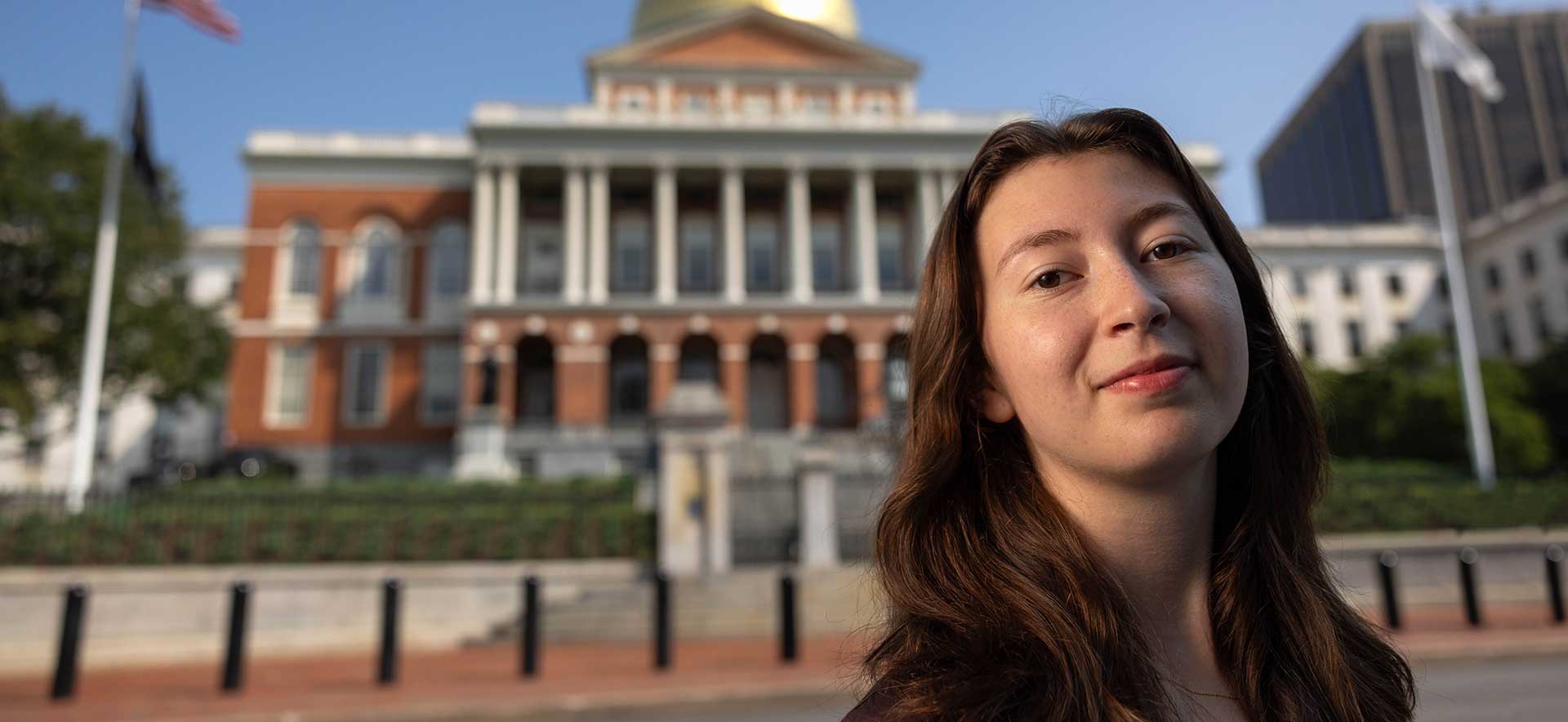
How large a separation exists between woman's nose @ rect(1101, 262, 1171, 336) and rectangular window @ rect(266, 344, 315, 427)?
147 ft

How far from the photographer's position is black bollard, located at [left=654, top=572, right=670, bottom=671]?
10531 mm

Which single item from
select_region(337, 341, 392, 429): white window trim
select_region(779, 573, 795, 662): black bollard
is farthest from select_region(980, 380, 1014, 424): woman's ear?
select_region(337, 341, 392, 429): white window trim

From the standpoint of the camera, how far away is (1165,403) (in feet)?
4.09

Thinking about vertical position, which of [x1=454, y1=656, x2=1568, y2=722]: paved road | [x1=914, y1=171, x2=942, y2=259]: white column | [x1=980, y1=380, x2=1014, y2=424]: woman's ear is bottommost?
[x1=454, y1=656, x2=1568, y2=722]: paved road

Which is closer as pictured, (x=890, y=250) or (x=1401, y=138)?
(x=890, y=250)

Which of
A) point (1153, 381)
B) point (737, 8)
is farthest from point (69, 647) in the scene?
point (737, 8)

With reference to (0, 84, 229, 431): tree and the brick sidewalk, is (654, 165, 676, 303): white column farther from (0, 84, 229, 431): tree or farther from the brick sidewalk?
the brick sidewalk

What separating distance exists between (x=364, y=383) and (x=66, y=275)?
587 inches

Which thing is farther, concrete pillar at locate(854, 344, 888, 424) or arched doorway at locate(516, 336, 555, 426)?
arched doorway at locate(516, 336, 555, 426)

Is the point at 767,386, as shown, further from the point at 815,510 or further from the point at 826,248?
the point at 815,510

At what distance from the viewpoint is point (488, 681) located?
10109 mm

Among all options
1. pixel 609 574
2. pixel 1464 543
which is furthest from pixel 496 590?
pixel 1464 543

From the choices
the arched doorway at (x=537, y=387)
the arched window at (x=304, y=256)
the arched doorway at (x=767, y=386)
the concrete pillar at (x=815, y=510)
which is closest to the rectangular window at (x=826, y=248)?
the arched doorway at (x=767, y=386)

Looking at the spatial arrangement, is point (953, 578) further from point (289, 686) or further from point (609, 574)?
point (609, 574)
